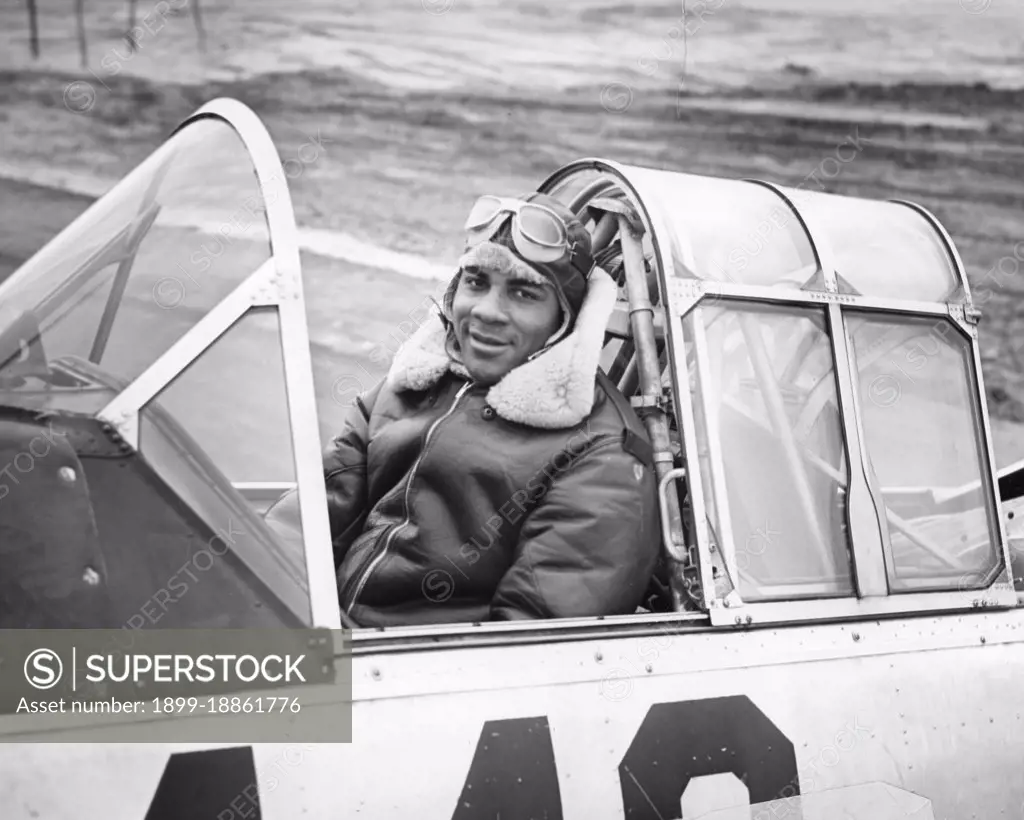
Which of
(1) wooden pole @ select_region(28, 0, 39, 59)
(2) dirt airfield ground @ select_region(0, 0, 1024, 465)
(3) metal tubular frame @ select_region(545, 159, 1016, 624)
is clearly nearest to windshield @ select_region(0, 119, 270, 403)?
(3) metal tubular frame @ select_region(545, 159, 1016, 624)

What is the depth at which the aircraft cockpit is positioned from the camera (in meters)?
1.71

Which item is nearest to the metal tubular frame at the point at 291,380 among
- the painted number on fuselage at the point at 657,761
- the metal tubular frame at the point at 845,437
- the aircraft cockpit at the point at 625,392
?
the aircraft cockpit at the point at 625,392

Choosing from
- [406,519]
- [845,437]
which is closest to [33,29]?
[406,519]

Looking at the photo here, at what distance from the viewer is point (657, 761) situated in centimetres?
200

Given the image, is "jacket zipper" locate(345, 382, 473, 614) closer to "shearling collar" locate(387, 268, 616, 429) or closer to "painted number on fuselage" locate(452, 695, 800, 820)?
"shearling collar" locate(387, 268, 616, 429)

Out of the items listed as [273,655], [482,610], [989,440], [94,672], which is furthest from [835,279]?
[94,672]

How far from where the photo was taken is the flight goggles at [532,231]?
2.74 m

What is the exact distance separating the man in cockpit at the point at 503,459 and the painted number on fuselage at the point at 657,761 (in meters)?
0.34

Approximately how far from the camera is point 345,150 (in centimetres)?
761

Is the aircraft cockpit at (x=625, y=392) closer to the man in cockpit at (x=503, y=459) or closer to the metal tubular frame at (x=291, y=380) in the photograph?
the metal tubular frame at (x=291, y=380)

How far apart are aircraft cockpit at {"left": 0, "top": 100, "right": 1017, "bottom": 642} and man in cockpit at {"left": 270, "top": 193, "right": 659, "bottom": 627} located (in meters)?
0.15

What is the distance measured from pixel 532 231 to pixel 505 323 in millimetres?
270

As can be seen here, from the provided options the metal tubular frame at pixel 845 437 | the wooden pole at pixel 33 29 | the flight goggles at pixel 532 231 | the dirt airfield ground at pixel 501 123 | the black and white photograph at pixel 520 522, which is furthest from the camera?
the dirt airfield ground at pixel 501 123

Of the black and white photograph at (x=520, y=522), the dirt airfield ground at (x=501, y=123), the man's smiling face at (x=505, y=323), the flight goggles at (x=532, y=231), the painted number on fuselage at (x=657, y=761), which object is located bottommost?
the painted number on fuselage at (x=657, y=761)
